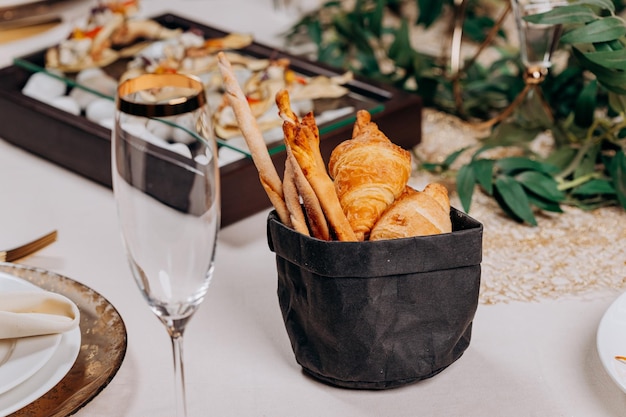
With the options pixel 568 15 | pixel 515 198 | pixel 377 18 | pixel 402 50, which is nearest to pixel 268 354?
pixel 515 198

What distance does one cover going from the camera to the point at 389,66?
170 cm

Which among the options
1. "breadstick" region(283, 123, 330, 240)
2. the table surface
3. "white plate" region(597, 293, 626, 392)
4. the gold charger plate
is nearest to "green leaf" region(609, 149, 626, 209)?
the table surface

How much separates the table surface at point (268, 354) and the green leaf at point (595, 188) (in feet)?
0.39

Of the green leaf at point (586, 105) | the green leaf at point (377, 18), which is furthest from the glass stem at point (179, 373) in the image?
the green leaf at point (377, 18)

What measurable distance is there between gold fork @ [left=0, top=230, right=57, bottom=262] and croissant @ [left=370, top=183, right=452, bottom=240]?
18.1 inches

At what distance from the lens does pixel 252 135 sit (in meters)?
0.76

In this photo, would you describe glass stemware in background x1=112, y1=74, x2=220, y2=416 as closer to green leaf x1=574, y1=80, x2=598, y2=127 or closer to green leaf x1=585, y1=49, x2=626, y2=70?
green leaf x1=585, y1=49, x2=626, y2=70

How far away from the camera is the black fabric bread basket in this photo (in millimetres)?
744

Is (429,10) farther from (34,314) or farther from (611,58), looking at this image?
(34,314)

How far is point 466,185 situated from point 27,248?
53 cm

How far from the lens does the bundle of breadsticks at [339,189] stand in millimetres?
759

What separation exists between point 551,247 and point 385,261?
15.7 inches

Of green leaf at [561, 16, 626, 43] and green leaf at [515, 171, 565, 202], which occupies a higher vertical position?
green leaf at [561, 16, 626, 43]

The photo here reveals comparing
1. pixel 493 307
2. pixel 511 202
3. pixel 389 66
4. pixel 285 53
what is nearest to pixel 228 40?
pixel 285 53
